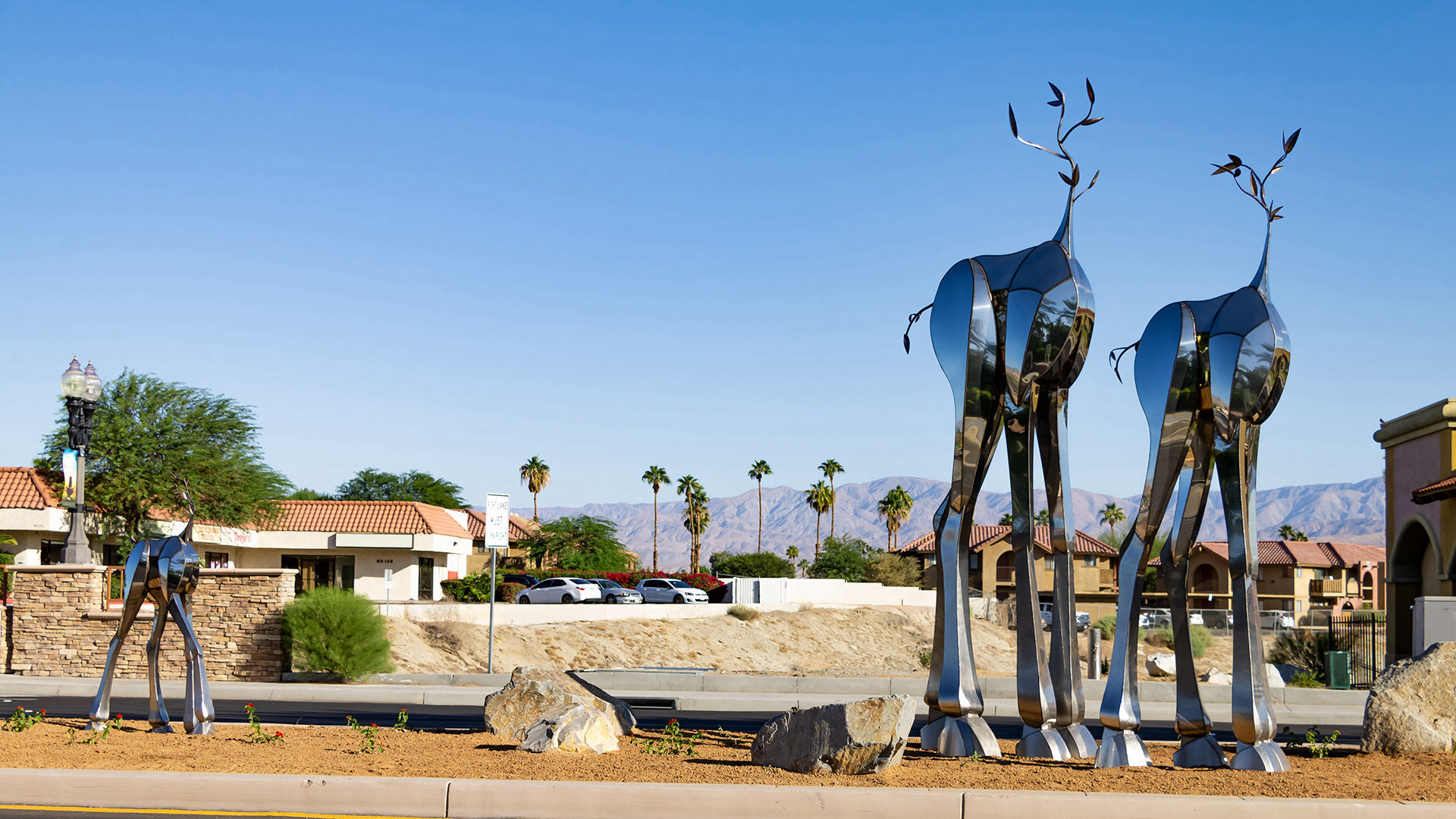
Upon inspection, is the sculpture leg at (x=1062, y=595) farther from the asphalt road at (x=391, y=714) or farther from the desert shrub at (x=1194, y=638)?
the desert shrub at (x=1194, y=638)

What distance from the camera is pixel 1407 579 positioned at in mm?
33500

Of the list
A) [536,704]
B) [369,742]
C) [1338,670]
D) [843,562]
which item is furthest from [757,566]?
[369,742]

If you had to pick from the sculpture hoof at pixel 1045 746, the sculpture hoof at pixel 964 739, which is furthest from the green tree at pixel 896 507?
the sculpture hoof at pixel 964 739

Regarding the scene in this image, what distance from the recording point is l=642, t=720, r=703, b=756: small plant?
411 inches

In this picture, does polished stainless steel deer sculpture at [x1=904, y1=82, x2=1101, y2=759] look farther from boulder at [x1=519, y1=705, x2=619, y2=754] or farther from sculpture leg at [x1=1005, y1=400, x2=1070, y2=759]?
boulder at [x1=519, y1=705, x2=619, y2=754]

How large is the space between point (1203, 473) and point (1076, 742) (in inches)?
101

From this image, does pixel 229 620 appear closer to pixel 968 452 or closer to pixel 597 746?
pixel 597 746

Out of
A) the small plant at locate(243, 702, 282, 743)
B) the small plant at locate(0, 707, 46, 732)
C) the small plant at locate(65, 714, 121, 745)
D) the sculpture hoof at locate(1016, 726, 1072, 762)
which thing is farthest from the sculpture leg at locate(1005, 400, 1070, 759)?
the small plant at locate(0, 707, 46, 732)

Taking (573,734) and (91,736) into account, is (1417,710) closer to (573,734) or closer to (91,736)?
(573,734)

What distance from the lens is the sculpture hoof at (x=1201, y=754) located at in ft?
32.0

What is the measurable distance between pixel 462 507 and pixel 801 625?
5234 centimetres

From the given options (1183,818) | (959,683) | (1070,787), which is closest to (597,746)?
(959,683)

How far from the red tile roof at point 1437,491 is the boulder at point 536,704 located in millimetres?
24061

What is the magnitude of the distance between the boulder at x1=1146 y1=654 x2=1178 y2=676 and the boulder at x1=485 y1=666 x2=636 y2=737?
73.2 ft
